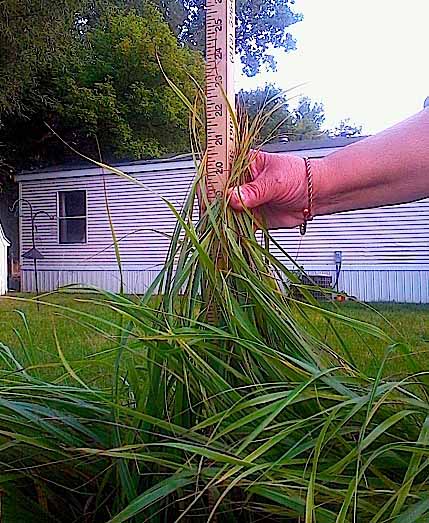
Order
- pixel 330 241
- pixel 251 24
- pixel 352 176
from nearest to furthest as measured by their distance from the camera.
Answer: pixel 352 176
pixel 330 241
pixel 251 24

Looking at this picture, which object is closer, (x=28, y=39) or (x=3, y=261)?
(x=28, y=39)

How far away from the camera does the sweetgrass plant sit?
37 cm

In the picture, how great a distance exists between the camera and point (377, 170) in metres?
0.74

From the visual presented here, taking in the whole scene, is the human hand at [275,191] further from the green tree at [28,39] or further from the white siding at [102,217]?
the green tree at [28,39]

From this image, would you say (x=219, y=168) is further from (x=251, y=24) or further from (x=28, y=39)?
(x=251, y=24)

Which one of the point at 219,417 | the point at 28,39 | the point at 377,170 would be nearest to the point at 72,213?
the point at 28,39

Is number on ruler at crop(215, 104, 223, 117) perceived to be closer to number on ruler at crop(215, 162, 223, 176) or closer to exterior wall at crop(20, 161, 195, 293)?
number on ruler at crop(215, 162, 223, 176)

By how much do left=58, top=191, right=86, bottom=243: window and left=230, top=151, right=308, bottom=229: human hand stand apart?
8.61 metres

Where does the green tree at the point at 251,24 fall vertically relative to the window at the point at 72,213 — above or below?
above

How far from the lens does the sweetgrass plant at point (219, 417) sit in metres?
0.37

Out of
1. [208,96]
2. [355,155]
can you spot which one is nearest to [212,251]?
[208,96]

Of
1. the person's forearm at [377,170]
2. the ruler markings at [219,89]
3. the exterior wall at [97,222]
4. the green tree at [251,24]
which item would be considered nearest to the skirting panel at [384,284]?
the exterior wall at [97,222]

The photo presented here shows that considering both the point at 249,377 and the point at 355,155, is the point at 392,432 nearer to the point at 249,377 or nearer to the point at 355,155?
the point at 249,377

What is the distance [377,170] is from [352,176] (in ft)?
0.13
